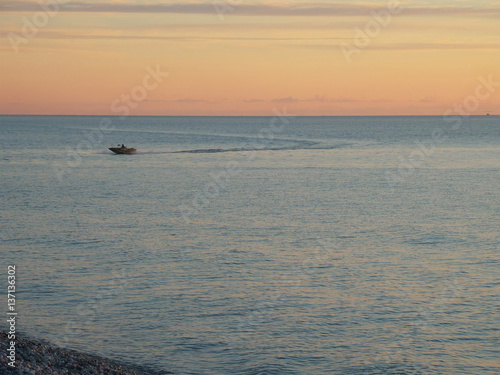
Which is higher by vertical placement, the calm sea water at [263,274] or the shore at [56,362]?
the calm sea water at [263,274]

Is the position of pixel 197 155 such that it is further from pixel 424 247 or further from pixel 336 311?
pixel 336 311

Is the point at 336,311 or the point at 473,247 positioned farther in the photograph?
the point at 473,247

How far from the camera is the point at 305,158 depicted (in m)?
118

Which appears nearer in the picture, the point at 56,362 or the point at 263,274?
the point at 56,362

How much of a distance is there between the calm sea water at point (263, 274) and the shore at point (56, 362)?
136cm

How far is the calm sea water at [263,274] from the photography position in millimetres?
25281

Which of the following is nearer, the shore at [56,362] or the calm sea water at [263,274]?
the shore at [56,362]

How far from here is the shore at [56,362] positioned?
66.9 ft

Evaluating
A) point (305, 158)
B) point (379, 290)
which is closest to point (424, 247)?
point (379, 290)

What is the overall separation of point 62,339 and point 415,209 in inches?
1505

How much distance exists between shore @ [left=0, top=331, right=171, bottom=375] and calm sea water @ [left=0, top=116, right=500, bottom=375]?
136 centimetres

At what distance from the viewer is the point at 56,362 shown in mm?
21578

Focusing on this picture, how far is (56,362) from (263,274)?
50.7 ft

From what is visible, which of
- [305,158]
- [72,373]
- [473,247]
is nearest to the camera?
[72,373]
